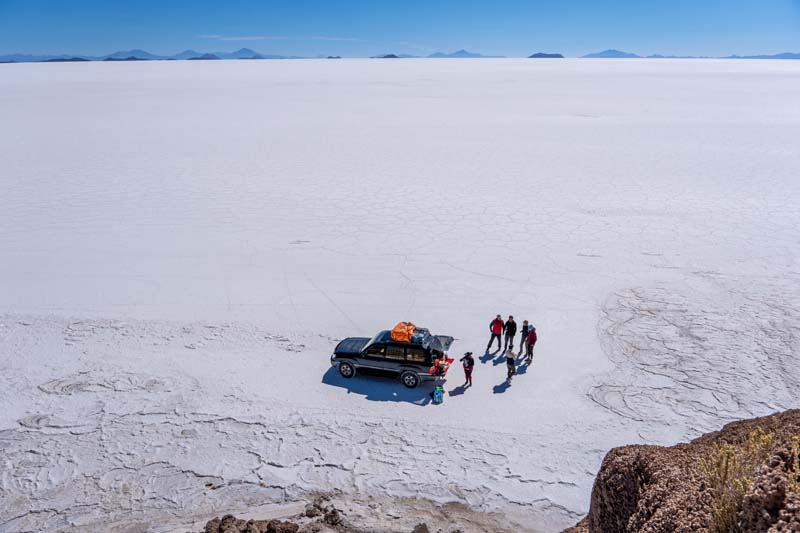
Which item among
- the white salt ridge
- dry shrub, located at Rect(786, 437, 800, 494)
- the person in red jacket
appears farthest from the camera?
the person in red jacket

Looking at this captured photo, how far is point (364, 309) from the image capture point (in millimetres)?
12883

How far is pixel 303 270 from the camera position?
49.2ft

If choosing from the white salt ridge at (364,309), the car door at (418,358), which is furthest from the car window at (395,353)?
the white salt ridge at (364,309)

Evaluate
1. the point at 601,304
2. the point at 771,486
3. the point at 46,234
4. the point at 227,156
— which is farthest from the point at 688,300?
the point at 227,156

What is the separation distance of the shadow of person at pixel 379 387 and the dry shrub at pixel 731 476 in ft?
19.1

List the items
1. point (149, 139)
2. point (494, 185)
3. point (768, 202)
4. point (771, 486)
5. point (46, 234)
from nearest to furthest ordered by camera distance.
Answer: point (771, 486)
point (46, 234)
point (768, 202)
point (494, 185)
point (149, 139)

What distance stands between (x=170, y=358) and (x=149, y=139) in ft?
79.7

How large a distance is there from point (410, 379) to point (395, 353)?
0.52 m

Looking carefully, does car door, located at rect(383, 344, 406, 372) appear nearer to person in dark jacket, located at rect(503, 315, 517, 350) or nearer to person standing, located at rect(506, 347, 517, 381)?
person standing, located at rect(506, 347, 517, 381)

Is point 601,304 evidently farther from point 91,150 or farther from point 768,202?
point 91,150

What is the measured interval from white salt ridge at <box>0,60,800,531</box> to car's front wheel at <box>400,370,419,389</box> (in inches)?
11.4

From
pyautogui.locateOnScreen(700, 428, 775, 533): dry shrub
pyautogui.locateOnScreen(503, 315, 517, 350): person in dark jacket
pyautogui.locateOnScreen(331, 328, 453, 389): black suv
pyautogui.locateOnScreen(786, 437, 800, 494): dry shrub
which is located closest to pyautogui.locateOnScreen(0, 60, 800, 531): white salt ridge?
pyautogui.locateOnScreen(331, 328, 453, 389): black suv

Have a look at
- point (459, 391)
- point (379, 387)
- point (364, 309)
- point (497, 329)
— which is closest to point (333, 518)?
point (379, 387)

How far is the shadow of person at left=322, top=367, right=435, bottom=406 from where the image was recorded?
32.0ft
